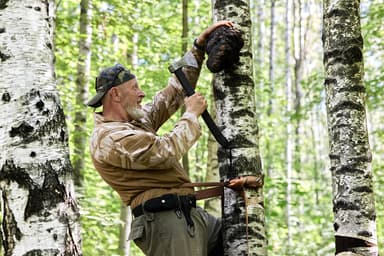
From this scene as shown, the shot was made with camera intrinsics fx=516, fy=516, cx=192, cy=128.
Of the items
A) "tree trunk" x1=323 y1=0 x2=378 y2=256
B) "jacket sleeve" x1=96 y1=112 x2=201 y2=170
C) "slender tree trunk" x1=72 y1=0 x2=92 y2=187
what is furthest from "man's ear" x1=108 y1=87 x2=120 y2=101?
"slender tree trunk" x1=72 y1=0 x2=92 y2=187

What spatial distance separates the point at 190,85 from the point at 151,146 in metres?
0.65

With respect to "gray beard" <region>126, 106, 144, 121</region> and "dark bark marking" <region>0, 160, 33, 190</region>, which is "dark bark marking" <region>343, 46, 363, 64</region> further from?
"dark bark marking" <region>0, 160, 33, 190</region>

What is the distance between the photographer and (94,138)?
11.7 feet

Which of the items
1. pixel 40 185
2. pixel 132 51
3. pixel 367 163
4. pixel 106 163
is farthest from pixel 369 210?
pixel 132 51

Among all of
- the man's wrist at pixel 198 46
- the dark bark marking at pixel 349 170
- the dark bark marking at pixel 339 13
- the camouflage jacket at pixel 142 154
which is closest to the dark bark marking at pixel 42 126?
the camouflage jacket at pixel 142 154

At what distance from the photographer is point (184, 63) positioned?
3773mm

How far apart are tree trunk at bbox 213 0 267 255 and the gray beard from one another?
23.0 inches

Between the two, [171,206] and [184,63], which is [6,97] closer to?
[171,206]

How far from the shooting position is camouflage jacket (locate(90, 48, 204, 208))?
3350 mm

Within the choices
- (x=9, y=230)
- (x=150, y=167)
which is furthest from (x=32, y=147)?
(x=150, y=167)

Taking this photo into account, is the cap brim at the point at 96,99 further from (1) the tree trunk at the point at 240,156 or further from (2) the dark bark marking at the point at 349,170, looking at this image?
(2) the dark bark marking at the point at 349,170

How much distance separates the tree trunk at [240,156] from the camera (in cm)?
351

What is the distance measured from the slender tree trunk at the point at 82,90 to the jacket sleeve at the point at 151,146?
5.13 metres

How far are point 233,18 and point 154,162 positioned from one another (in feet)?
3.87
